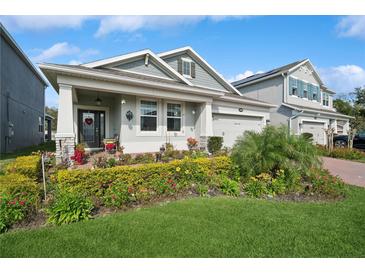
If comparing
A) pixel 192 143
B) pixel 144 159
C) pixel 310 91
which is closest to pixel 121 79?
pixel 144 159

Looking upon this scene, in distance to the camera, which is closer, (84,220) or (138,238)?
(138,238)

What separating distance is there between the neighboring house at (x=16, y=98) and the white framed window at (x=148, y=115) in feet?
26.8

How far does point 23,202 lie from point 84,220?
1093mm

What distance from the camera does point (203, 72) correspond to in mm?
14102

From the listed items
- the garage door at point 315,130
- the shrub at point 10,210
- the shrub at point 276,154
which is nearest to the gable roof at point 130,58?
the shrub at point 276,154

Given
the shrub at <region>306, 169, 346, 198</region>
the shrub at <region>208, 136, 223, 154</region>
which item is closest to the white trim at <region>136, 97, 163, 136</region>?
the shrub at <region>208, 136, 223, 154</region>

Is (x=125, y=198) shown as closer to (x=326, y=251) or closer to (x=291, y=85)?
(x=326, y=251)

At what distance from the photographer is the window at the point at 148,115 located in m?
10.0

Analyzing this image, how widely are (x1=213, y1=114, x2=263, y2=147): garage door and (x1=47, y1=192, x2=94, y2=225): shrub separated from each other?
Result: 31.1 ft

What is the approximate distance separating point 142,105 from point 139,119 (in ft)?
2.30

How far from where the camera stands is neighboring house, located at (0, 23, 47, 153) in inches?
465

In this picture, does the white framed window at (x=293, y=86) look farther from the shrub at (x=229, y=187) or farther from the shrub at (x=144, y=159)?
the shrub at (x=229, y=187)

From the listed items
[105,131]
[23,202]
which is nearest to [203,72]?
[105,131]

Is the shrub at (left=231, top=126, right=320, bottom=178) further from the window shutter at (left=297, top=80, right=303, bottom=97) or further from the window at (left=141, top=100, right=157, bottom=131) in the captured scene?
the window shutter at (left=297, top=80, right=303, bottom=97)
